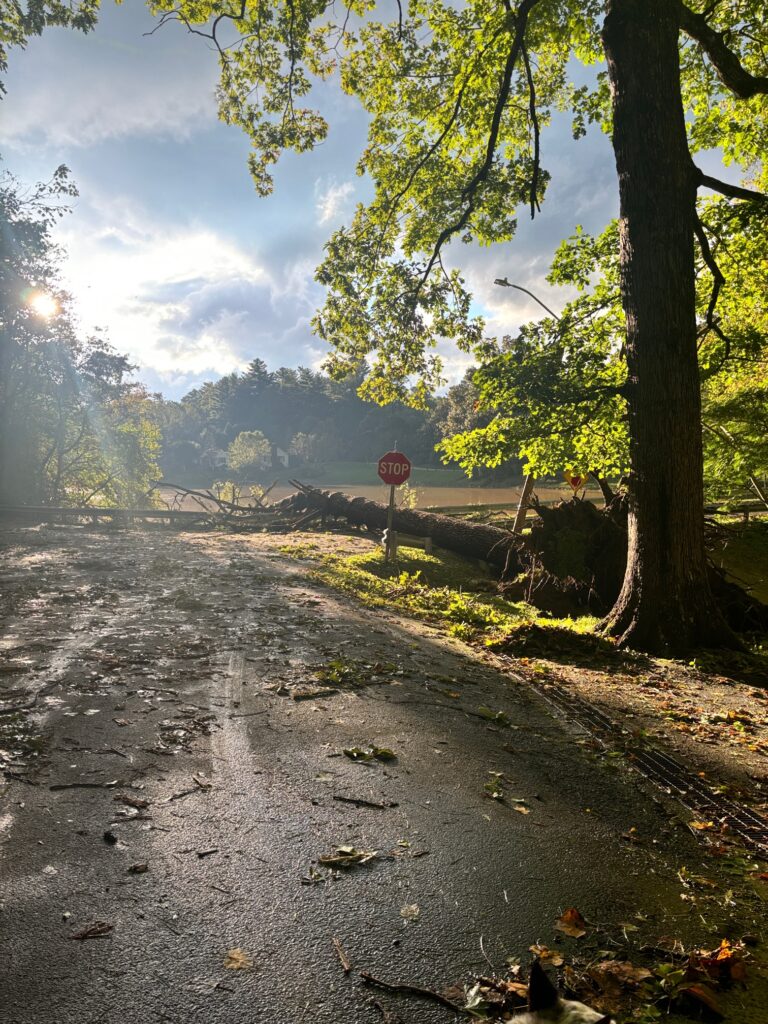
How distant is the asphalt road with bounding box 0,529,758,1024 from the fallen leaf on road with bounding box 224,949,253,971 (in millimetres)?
20

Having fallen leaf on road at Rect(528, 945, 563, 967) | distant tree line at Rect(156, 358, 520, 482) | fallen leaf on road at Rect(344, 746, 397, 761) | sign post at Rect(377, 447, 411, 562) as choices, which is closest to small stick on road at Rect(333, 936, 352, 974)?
fallen leaf on road at Rect(528, 945, 563, 967)

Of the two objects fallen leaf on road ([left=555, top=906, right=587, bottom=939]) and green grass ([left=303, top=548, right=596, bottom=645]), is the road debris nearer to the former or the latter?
fallen leaf on road ([left=555, top=906, right=587, bottom=939])

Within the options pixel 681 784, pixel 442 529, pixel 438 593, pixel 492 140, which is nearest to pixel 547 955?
pixel 681 784

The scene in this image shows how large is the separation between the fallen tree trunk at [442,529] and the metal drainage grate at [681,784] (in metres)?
6.74

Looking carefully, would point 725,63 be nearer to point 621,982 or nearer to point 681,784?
point 681,784

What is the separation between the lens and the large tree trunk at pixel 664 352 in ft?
21.7

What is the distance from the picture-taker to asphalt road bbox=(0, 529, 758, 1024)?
1937mm

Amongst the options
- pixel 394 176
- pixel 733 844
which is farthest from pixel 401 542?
pixel 733 844

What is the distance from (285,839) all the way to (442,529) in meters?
14.1

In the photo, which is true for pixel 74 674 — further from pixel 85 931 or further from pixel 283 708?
pixel 85 931

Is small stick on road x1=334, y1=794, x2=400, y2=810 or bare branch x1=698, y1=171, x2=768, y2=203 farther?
bare branch x1=698, y1=171, x2=768, y2=203

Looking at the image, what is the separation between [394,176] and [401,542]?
927cm

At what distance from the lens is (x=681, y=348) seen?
6.63 m

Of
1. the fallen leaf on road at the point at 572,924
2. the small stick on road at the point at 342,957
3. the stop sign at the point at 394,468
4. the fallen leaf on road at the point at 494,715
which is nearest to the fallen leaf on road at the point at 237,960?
the small stick on road at the point at 342,957
